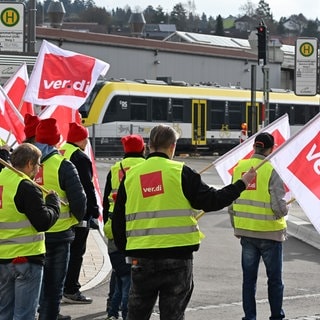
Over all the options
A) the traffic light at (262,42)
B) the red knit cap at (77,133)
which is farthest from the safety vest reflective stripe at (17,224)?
the traffic light at (262,42)

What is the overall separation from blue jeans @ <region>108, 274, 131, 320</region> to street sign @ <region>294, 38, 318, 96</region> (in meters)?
12.3

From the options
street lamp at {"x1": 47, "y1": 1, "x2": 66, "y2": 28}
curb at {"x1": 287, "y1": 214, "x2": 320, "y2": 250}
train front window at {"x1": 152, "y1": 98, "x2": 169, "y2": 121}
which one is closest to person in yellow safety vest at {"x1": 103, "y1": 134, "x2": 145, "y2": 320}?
curb at {"x1": 287, "y1": 214, "x2": 320, "y2": 250}

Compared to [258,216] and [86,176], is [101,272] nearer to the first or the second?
[86,176]

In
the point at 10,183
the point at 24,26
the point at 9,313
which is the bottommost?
the point at 9,313

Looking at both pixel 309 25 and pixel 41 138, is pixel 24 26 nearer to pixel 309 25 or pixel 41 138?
pixel 41 138

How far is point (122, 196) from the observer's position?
7.14m

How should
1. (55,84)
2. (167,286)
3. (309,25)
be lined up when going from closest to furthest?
(167,286)
(55,84)
(309,25)

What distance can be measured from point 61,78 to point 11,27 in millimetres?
6053

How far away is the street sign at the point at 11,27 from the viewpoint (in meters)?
17.4

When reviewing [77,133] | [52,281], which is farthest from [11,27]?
[52,281]

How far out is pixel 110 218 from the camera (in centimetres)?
952

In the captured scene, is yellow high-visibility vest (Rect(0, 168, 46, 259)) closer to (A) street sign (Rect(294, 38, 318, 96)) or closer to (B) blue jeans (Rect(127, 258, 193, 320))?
(B) blue jeans (Rect(127, 258, 193, 320))

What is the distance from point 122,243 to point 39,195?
Result: 0.71 metres

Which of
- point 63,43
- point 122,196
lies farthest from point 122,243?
point 63,43
